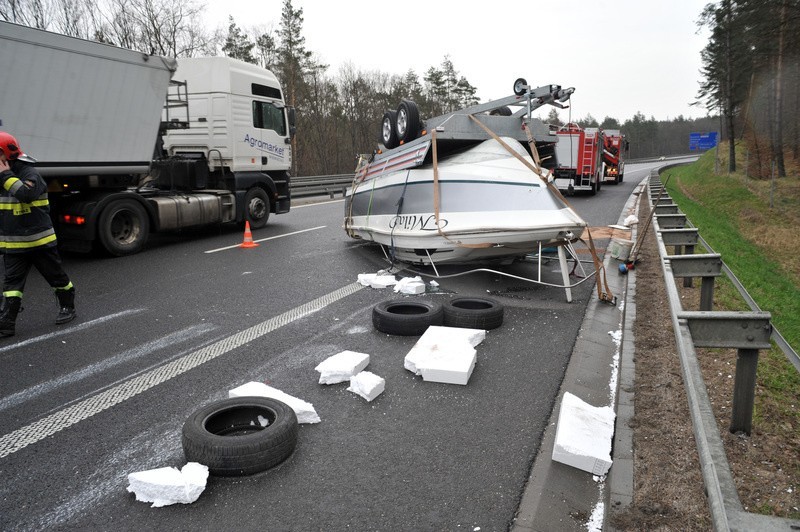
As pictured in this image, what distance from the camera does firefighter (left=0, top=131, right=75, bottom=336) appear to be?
17.0 ft

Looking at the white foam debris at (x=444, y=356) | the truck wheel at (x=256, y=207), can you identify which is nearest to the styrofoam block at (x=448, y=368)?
the white foam debris at (x=444, y=356)

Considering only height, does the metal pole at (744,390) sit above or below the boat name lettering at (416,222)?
below

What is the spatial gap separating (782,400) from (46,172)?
9554 mm

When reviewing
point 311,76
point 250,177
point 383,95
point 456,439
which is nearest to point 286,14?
point 311,76

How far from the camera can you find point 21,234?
212 inches

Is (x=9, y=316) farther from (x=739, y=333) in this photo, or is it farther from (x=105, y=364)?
(x=739, y=333)

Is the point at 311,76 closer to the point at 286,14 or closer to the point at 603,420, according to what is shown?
the point at 286,14

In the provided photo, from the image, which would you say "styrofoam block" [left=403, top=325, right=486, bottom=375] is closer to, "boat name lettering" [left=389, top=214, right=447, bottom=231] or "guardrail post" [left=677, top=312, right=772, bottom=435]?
"guardrail post" [left=677, top=312, right=772, bottom=435]

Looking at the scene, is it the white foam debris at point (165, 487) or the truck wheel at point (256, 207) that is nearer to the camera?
the white foam debris at point (165, 487)

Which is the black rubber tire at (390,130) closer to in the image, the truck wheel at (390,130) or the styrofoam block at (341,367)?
the truck wheel at (390,130)

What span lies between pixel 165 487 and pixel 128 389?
1.56 metres

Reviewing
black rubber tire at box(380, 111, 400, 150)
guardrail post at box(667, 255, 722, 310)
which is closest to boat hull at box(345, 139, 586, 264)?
black rubber tire at box(380, 111, 400, 150)

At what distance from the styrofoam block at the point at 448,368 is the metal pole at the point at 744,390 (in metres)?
1.73

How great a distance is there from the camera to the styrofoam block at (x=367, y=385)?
378 centimetres
